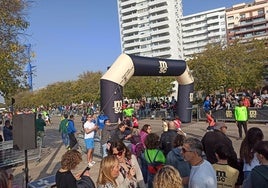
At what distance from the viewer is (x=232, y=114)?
69.3ft

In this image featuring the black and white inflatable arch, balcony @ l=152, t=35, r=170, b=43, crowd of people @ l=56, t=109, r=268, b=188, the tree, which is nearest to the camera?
crowd of people @ l=56, t=109, r=268, b=188

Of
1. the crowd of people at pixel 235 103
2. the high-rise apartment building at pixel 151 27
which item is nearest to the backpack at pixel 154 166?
the crowd of people at pixel 235 103

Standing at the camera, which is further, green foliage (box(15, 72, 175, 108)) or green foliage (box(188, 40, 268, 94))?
green foliage (box(15, 72, 175, 108))

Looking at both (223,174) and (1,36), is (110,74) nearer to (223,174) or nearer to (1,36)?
(1,36)

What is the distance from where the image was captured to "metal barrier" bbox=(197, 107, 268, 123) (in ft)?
64.1

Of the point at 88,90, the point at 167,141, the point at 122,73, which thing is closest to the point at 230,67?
the point at 122,73

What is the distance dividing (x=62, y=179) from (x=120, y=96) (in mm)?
11612

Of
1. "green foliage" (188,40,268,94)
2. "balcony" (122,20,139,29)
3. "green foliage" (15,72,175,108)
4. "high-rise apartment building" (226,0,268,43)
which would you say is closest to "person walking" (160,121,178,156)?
"green foliage" (15,72,175,108)

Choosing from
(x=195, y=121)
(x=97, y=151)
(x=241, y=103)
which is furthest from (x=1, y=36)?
(x=195, y=121)

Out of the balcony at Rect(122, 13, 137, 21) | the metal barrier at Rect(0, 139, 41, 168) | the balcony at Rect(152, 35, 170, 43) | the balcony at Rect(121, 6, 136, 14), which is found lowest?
the metal barrier at Rect(0, 139, 41, 168)

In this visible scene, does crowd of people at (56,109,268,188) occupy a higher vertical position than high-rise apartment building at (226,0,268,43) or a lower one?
lower

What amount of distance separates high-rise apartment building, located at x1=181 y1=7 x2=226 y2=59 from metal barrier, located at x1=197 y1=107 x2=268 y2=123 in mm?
98870

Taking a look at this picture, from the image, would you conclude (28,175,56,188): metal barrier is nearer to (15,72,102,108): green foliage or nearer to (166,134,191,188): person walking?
(166,134,191,188): person walking

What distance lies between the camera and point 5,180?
348cm
